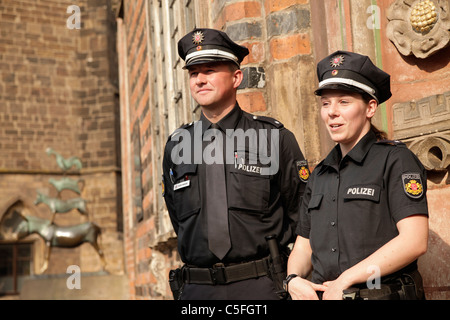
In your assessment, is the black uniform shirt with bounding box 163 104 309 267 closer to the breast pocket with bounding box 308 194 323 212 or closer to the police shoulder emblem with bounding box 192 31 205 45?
the police shoulder emblem with bounding box 192 31 205 45

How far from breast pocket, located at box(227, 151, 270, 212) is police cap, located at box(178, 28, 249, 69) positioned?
17.4 inches

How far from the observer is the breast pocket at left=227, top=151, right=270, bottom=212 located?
9.63 feet

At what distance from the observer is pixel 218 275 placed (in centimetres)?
284

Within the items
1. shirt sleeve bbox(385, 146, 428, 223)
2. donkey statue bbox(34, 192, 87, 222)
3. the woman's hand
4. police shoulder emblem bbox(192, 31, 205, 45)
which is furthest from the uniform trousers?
donkey statue bbox(34, 192, 87, 222)

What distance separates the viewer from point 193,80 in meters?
2.99

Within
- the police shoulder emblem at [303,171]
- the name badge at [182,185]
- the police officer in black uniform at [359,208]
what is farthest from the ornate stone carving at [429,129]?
the name badge at [182,185]

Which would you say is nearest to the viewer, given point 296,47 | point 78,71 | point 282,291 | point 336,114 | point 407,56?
point 336,114

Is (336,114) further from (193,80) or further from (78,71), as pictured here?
(78,71)

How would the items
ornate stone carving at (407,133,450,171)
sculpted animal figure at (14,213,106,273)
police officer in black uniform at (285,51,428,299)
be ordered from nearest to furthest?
police officer in black uniform at (285,51,428,299)
ornate stone carving at (407,133,450,171)
sculpted animal figure at (14,213,106,273)

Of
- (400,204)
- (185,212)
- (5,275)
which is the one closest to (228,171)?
(185,212)

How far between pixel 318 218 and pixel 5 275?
20253 mm

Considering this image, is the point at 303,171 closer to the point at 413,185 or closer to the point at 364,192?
the point at 364,192

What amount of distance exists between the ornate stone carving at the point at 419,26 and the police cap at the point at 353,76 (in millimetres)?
974

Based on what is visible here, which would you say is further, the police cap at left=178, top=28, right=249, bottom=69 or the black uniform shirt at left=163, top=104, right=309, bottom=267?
the police cap at left=178, top=28, right=249, bottom=69
